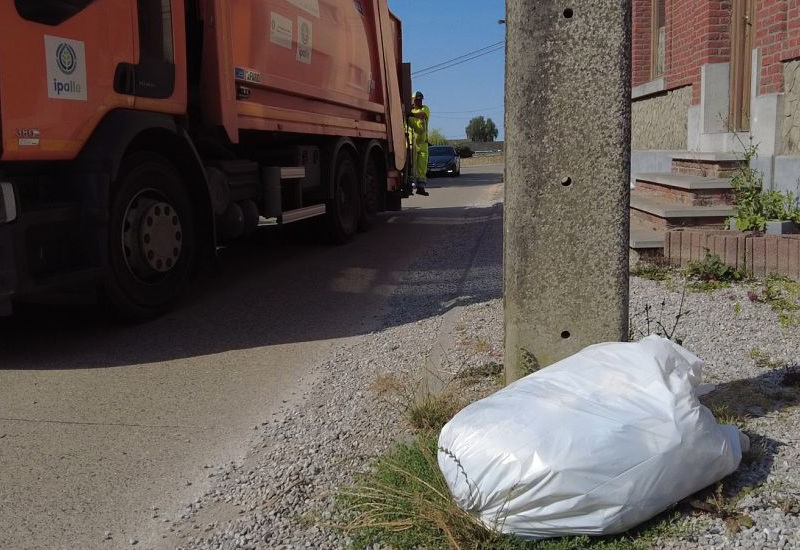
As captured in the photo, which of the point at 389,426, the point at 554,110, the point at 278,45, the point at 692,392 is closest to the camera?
the point at 692,392

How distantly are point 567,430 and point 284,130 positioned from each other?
6334mm

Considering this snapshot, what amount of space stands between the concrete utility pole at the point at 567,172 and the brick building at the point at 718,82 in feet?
13.1

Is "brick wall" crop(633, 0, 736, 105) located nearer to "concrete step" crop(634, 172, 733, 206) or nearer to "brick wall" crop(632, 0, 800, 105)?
"brick wall" crop(632, 0, 800, 105)

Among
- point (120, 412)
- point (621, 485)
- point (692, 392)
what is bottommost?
point (120, 412)

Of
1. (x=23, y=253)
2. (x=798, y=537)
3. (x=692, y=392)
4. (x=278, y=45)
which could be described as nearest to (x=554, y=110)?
(x=692, y=392)

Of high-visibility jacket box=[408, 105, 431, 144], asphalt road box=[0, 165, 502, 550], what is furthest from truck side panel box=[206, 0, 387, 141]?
high-visibility jacket box=[408, 105, 431, 144]

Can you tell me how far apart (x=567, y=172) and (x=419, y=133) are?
39.3ft

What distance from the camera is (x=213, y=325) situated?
6.13 metres

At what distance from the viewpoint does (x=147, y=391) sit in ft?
15.1

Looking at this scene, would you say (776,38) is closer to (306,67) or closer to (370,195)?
(306,67)

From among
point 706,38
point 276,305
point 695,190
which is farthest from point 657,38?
point 276,305

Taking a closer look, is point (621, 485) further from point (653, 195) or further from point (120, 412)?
point (653, 195)

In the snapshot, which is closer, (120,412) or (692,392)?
(692,392)

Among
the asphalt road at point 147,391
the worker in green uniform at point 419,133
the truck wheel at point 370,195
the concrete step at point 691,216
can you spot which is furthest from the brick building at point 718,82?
the worker in green uniform at point 419,133
